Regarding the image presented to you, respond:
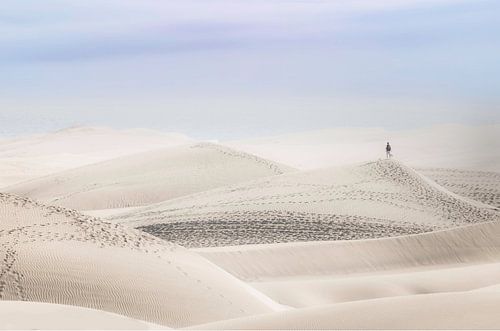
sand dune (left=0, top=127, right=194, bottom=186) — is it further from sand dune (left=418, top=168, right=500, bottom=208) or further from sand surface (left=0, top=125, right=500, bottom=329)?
sand dune (left=418, top=168, right=500, bottom=208)

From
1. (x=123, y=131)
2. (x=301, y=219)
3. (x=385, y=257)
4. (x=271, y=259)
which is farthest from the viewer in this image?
(x=123, y=131)

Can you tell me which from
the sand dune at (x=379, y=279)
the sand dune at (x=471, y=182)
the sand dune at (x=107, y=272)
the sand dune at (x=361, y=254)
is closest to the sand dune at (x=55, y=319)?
the sand dune at (x=379, y=279)

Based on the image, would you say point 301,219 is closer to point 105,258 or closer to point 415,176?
point 415,176

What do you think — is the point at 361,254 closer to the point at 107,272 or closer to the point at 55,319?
the point at 107,272

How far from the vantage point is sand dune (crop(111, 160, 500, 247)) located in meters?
26.9

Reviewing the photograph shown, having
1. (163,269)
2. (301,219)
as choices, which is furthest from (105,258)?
(301,219)

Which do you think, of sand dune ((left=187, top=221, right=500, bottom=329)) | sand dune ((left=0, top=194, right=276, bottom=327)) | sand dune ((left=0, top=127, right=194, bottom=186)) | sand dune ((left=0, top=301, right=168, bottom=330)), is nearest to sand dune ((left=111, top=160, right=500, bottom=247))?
sand dune ((left=187, top=221, right=500, bottom=329))

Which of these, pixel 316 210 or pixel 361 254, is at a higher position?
pixel 316 210

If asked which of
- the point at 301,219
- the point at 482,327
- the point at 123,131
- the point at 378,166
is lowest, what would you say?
the point at 482,327

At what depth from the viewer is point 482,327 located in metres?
9.10

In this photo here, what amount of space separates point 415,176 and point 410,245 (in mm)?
9698

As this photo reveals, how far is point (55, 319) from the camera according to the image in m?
10.7

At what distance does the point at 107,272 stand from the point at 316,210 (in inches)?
612

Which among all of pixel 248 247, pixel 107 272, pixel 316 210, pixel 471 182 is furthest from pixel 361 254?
pixel 471 182
